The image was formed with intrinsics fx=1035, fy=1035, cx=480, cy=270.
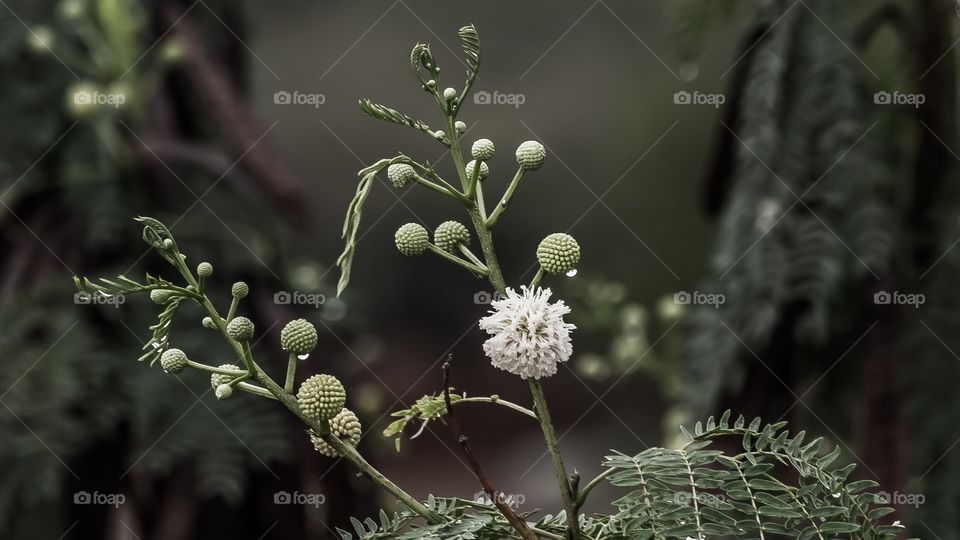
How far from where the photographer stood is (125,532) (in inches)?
43.9

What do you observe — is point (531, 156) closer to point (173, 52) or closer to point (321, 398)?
point (321, 398)

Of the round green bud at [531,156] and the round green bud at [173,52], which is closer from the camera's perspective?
the round green bud at [531,156]

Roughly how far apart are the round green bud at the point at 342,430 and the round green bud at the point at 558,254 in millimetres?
88

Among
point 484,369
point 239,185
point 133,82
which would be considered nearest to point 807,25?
point 239,185

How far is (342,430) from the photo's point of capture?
354mm

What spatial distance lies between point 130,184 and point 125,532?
374mm

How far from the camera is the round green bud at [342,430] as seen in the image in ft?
1.16

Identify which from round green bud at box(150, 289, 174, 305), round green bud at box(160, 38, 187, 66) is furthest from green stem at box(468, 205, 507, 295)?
round green bud at box(160, 38, 187, 66)

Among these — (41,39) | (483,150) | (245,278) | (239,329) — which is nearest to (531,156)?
(483,150)

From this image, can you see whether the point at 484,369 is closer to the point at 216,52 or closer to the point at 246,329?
the point at 216,52

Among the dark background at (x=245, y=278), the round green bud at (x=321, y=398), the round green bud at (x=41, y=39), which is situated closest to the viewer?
the round green bud at (x=321, y=398)

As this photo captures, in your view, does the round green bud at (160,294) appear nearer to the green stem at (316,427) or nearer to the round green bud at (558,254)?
the green stem at (316,427)

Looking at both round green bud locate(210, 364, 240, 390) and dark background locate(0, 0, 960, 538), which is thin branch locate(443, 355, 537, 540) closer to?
round green bud locate(210, 364, 240, 390)

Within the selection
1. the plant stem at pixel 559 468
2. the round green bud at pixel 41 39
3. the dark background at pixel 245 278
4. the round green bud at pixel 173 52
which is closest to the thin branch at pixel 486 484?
the plant stem at pixel 559 468
